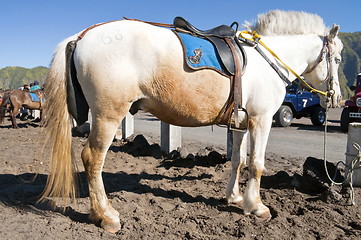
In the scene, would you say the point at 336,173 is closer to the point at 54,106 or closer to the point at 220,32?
the point at 220,32

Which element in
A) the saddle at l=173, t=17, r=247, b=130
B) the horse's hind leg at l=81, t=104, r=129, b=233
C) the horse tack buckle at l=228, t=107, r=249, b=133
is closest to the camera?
the horse's hind leg at l=81, t=104, r=129, b=233

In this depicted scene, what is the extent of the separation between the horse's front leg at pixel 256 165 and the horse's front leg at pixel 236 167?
0.30m

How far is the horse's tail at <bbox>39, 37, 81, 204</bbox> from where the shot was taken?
2732 mm

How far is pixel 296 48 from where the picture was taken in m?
3.67

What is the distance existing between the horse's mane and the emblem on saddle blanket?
3.36 ft

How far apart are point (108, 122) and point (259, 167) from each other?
69.6 inches

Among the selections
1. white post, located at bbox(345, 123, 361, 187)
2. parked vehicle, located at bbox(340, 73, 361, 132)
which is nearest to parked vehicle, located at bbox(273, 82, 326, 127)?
parked vehicle, located at bbox(340, 73, 361, 132)

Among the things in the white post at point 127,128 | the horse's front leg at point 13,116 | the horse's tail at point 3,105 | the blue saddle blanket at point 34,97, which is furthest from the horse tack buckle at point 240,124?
the blue saddle blanket at point 34,97

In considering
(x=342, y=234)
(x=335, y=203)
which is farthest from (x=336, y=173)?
(x=342, y=234)

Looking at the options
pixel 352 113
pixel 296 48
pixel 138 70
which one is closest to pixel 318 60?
pixel 296 48

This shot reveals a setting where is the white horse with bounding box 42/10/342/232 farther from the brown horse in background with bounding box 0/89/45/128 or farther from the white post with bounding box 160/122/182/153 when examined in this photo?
the brown horse in background with bounding box 0/89/45/128

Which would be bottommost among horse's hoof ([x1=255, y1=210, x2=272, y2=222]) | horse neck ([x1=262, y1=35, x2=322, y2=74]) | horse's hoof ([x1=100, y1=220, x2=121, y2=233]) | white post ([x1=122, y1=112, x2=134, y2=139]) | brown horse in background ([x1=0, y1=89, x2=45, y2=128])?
horse's hoof ([x1=255, y1=210, x2=272, y2=222])

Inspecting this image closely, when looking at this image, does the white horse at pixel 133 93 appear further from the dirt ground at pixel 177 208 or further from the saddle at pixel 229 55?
the dirt ground at pixel 177 208

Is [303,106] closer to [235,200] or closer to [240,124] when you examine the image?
[235,200]
